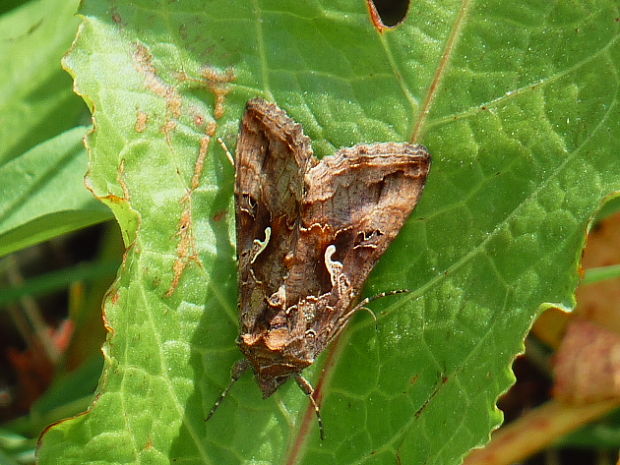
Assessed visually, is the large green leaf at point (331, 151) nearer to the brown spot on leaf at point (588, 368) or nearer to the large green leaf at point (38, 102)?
the large green leaf at point (38, 102)

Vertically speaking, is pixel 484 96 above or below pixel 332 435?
above

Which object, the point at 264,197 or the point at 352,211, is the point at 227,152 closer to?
the point at 264,197

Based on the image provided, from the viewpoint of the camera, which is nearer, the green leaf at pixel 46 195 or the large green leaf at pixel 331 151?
the large green leaf at pixel 331 151

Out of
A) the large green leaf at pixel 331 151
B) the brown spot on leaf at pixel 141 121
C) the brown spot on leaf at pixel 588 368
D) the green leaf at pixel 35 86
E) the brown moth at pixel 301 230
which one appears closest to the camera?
the large green leaf at pixel 331 151

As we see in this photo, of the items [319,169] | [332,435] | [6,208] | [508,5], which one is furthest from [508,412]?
[6,208]

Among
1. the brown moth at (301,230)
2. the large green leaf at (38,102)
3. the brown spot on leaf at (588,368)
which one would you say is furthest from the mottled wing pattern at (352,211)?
the brown spot on leaf at (588,368)

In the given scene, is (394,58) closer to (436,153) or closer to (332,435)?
(436,153)

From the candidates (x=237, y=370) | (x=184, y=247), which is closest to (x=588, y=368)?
(x=237, y=370)
